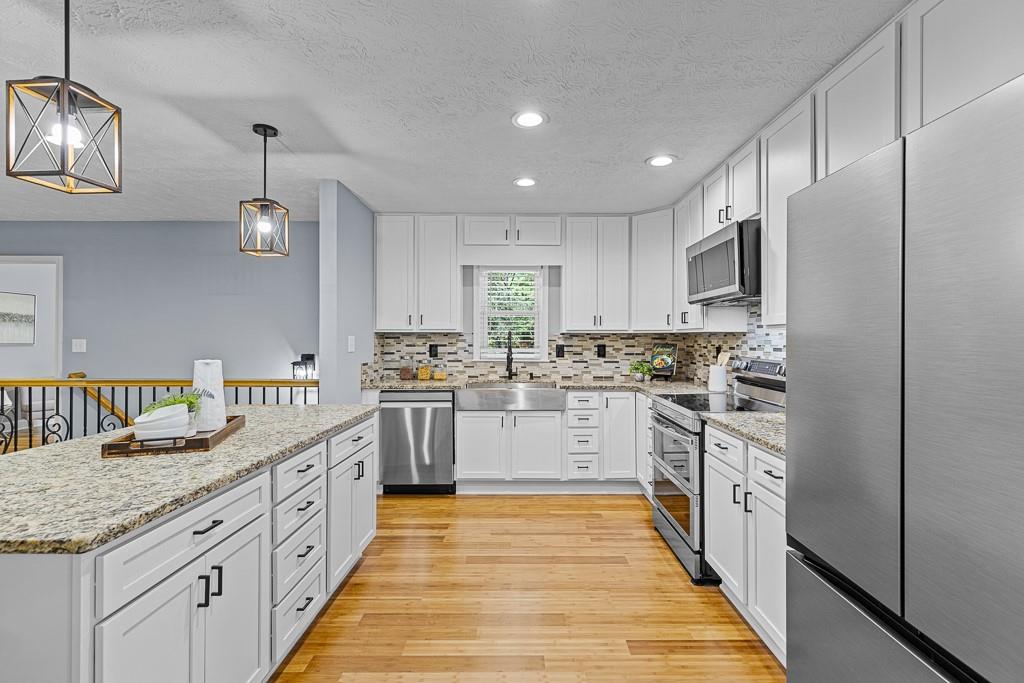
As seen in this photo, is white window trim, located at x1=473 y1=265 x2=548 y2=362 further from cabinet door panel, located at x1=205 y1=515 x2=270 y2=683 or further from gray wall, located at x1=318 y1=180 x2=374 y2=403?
cabinet door panel, located at x1=205 y1=515 x2=270 y2=683

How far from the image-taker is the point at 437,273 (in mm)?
4586

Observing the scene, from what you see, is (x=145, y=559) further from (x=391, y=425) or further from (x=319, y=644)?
(x=391, y=425)

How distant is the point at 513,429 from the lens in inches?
169

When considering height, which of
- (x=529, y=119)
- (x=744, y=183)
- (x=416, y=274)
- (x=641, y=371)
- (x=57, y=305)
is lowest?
(x=641, y=371)

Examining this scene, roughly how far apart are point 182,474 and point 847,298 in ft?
5.95

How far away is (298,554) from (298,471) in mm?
338

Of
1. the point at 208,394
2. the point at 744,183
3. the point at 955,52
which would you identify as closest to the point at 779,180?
the point at 744,183

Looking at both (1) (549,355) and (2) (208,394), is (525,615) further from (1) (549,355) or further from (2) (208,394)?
(1) (549,355)

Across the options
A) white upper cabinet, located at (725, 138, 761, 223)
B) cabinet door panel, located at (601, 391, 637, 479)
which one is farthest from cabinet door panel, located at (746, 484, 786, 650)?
cabinet door panel, located at (601, 391, 637, 479)

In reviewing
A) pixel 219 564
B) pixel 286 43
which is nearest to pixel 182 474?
pixel 219 564

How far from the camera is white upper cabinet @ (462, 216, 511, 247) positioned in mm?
4598

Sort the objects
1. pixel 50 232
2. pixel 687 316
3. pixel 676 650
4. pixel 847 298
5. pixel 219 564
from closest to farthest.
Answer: pixel 847 298 → pixel 219 564 → pixel 676 650 → pixel 687 316 → pixel 50 232

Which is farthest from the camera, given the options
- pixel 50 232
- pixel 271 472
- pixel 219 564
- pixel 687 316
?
pixel 50 232

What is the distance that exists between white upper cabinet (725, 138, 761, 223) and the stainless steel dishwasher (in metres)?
2.59
